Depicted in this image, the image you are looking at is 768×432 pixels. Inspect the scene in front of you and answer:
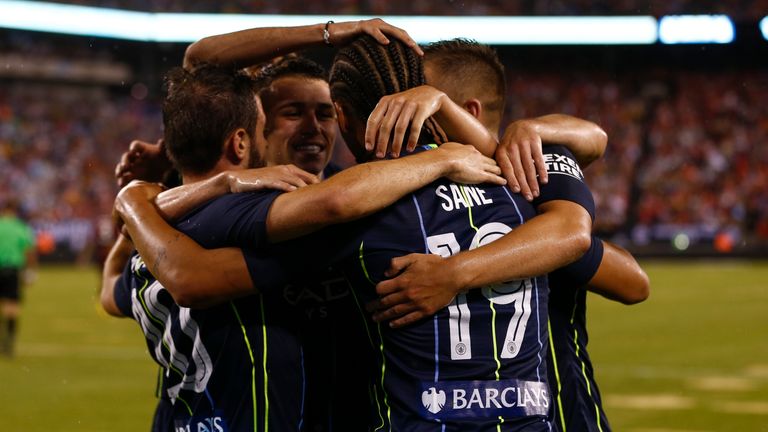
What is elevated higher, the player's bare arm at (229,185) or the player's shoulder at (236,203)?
the player's bare arm at (229,185)

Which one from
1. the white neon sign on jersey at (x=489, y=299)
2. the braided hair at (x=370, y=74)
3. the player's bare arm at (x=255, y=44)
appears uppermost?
the player's bare arm at (x=255, y=44)

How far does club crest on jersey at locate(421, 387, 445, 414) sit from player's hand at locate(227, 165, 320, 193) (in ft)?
2.09

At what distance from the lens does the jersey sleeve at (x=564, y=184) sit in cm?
274

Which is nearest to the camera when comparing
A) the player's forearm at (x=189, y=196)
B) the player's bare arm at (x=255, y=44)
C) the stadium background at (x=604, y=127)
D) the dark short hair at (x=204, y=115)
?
the player's forearm at (x=189, y=196)

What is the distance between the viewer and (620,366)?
10.9 m

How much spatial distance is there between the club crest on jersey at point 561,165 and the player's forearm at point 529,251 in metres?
0.15

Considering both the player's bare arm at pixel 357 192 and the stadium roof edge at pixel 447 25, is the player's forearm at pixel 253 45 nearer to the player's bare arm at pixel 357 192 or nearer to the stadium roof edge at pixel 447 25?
the player's bare arm at pixel 357 192

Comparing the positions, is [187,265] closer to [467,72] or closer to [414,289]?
[414,289]

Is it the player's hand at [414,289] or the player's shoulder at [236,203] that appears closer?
the player's hand at [414,289]

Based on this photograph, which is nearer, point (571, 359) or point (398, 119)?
point (398, 119)

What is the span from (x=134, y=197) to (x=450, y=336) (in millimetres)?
1099

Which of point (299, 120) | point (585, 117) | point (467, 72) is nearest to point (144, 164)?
point (299, 120)

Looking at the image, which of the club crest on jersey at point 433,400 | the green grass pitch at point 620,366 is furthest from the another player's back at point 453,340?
the green grass pitch at point 620,366

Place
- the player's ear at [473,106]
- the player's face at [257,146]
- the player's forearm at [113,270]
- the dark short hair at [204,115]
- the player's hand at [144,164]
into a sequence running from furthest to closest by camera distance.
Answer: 1. the player's hand at [144,164]
2. the player's forearm at [113,270]
3. the player's ear at [473,106]
4. the player's face at [257,146]
5. the dark short hair at [204,115]
